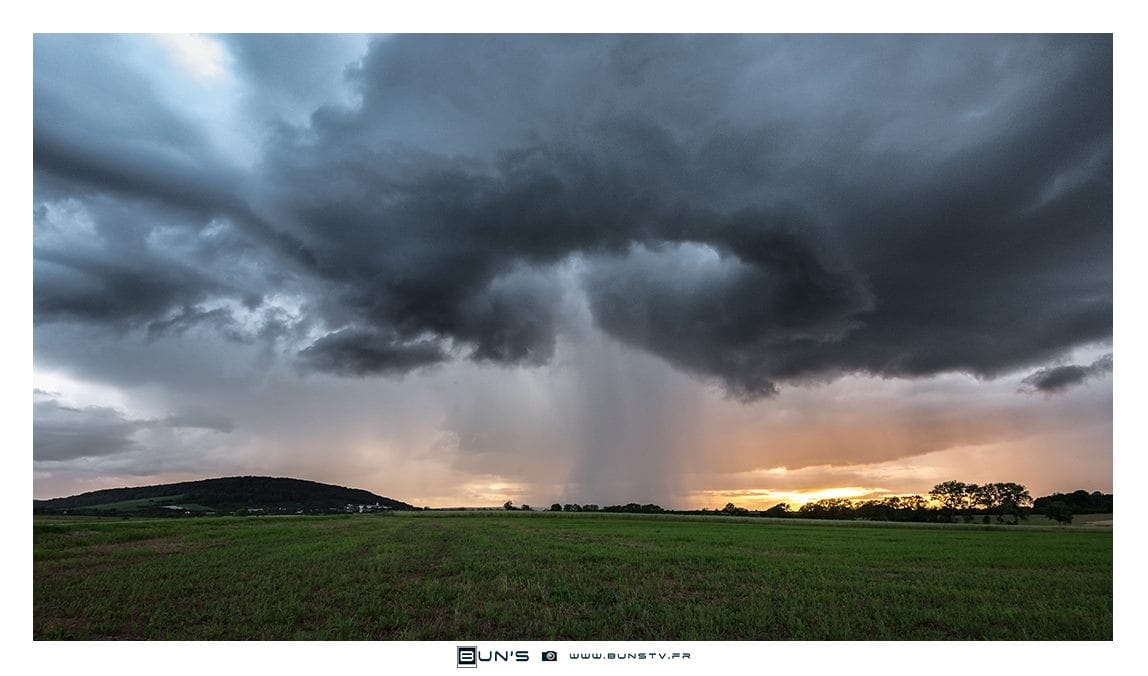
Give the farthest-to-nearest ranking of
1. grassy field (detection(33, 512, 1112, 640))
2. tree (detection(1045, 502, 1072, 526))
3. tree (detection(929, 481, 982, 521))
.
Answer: tree (detection(929, 481, 982, 521)) → tree (detection(1045, 502, 1072, 526)) → grassy field (detection(33, 512, 1112, 640))

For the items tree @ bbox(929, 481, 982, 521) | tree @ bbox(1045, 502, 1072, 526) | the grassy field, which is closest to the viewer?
the grassy field

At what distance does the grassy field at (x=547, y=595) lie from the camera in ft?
19.5

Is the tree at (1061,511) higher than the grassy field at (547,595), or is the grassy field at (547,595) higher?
the tree at (1061,511)

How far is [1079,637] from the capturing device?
5.90m

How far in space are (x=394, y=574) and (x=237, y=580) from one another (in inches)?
90.8

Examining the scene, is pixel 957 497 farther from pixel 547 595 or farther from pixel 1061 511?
pixel 547 595

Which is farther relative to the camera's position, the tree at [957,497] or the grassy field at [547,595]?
the tree at [957,497]

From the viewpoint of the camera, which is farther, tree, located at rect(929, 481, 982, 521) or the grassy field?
tree, located at rect(929, 481, 982, 521)

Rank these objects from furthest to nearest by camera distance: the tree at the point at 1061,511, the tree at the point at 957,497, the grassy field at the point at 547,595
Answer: the tree at the point at 957,497, the tree at the point at 1061,511, the grassy field at the point at 547,595

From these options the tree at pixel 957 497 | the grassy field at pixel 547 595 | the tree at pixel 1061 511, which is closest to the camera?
the grassy field at pixel 547 595

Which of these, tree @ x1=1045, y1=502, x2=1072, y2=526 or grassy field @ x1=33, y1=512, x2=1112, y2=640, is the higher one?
tree @ x1=1045, y1=502, x2=1072, y2=526

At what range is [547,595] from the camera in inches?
294

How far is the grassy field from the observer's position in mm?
5945
